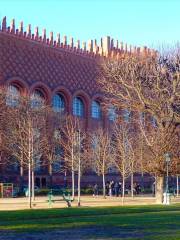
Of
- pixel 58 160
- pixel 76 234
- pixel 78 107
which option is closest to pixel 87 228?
pixel 76 234

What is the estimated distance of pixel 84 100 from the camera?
61.5 metres

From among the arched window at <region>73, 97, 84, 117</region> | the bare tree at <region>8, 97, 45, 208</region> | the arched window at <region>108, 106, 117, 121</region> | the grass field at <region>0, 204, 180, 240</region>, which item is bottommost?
the grass field at <region>0, 204, 180, 240</region>

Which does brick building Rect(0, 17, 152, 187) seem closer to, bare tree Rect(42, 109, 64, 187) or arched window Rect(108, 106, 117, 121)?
arched window Rect(108, 106, 117, 121)

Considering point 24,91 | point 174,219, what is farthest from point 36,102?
point 174,219

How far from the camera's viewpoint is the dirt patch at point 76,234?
559 inches

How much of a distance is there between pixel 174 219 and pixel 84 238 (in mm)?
6947

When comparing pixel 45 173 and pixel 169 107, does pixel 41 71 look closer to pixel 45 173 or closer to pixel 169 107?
pixel 45 173

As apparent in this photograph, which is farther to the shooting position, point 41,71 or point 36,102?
point 41,71

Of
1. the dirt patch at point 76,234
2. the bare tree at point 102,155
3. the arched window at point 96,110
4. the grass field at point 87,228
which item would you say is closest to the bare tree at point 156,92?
the grass field at point 87,228

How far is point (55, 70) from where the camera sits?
187ft

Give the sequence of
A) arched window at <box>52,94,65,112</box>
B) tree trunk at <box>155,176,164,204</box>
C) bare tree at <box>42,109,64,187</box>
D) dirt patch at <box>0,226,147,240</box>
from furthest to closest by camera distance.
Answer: arched window at <box>52,94,65,112</box> → bare tree at <box>42,109,64,187</box> → tree trunk at <box>155,176,164,204</box> → dirt patch at <box>0,226,147,240</box>

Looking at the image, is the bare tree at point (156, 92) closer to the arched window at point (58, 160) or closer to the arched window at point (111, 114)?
the arched window at point (58, 160)

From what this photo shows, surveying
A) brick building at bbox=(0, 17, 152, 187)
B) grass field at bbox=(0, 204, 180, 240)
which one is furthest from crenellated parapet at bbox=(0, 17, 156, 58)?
grass field at bbox=(0, 204, 180, 240)

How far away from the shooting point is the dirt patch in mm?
14211
